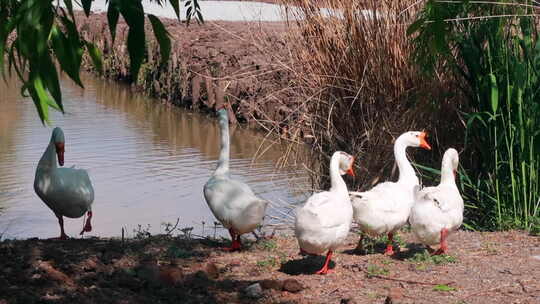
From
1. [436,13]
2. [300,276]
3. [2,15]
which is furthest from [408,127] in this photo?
[2,15]

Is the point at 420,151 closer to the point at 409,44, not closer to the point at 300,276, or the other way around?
the point at 409,44

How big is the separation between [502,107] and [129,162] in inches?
228

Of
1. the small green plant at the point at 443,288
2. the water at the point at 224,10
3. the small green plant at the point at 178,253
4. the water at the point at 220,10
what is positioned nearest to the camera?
the small green plant at the point at 443,288

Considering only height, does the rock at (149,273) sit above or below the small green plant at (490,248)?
above

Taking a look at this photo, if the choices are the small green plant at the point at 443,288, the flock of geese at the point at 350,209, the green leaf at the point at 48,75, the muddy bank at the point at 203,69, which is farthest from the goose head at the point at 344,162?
the green leaf at the point at 48,75

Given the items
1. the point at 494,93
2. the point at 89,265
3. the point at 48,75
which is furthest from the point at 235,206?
the point at 48,75

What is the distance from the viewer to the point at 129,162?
38.8ft

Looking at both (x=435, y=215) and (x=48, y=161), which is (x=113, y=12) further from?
(x=48, y=161)

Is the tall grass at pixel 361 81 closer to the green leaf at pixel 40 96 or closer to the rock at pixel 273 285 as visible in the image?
the rock at pixel 273 285

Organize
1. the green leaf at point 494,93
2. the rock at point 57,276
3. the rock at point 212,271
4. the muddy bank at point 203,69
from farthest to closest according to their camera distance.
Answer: the muddy bank at point 203,69
the green leaf at point 494,93
the rock at point 212,271
the rock at point 57,276

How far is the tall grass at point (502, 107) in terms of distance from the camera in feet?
24.1

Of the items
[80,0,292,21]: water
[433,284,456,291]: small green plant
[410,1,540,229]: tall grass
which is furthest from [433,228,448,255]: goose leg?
[80,0,292,21]: water

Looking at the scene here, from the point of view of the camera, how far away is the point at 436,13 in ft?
12.4

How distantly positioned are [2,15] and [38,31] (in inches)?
13.2
